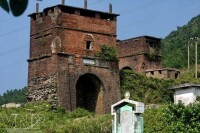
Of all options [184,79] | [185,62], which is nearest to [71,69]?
[184,79]

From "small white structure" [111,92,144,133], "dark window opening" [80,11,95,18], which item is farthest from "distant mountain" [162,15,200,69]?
"small white structure" [111,92,144,133]

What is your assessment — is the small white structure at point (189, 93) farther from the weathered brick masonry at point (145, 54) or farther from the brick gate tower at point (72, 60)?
the weathered brick masonry at point (145, 54)

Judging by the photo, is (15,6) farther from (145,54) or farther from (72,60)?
(145,54)

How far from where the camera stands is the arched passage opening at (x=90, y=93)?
31.6 meters

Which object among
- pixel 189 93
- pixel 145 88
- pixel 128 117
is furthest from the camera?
pixel 145 88

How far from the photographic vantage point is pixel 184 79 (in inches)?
1383

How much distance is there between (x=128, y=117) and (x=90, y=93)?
16263 mm

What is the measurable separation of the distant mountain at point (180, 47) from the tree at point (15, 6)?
172 ft

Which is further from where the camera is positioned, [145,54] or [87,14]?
[145,54]

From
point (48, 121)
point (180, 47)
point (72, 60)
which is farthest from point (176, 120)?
point (180, 47)

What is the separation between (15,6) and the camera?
1669mm

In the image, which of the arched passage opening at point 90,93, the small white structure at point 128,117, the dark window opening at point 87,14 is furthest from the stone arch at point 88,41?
the small white structure at point 128,117

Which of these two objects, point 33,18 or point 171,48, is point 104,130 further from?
point 171,48

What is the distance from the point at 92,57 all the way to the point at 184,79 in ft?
22.6
